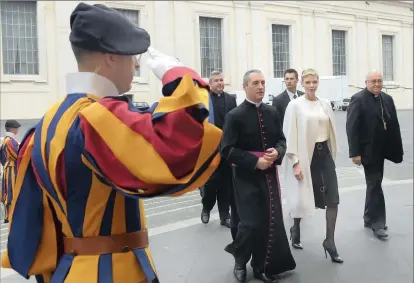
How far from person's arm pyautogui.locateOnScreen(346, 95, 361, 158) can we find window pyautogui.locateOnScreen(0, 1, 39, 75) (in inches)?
783

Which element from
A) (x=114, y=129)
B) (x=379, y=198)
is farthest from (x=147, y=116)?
(x=379, y=198)

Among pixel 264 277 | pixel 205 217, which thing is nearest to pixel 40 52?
pixel 205 217

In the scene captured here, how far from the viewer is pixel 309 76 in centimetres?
471

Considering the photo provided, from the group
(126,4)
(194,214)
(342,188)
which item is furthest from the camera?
(126,4)

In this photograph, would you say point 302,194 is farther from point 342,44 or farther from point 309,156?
point 342,44

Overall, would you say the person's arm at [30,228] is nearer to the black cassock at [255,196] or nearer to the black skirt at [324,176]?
the black cassock at [255,196]

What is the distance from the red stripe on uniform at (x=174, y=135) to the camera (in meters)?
1.29

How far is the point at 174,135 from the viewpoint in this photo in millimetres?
1283

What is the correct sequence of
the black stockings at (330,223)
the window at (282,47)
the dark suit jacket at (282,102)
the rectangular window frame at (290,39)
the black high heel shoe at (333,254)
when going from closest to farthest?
the black high heel shoe at (333,254) → the black stockings at (330,223) → the dark suit jacket at (282,102) → the rectangular window frame at (290,39) → the window at (282,47)

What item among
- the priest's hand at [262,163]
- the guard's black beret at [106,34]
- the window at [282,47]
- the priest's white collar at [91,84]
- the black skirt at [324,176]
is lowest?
the black skirt at [324,176]

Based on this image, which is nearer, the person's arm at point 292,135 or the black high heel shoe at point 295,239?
the person's arm at point 292,135

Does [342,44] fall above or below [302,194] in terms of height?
above

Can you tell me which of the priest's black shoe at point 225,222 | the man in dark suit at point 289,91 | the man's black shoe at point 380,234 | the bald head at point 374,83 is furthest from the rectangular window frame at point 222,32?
the man's black shoe at point 380,234

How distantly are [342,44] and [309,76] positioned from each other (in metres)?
9.54
